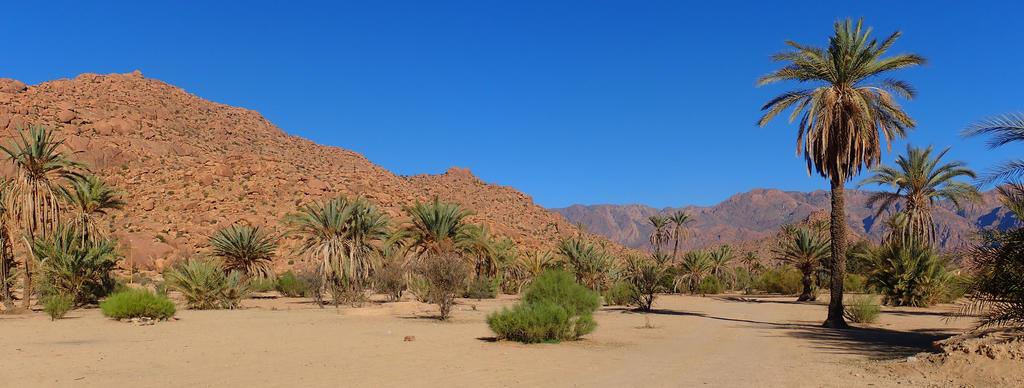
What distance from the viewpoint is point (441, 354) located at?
485 inches

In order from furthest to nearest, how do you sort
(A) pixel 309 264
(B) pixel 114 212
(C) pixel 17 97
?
(C) pixel 17 97
(B) pixel 114 212
(A) pixel 309 264

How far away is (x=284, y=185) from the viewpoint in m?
68.4

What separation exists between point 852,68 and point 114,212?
64585 millimetres

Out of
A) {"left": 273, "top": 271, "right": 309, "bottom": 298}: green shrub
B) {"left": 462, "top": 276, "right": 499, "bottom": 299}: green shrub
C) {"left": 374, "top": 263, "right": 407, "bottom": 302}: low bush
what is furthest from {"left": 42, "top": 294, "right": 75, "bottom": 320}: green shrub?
{"left": 462, "top": 276, "right": 499, "bottom": 299}: green shrub

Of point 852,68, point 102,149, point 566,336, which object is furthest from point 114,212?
point 852,68

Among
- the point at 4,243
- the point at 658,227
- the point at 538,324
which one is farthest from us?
the point at 658,227

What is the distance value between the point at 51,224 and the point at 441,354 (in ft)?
60.4

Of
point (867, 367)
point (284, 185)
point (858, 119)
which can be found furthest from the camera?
point (284, 185)

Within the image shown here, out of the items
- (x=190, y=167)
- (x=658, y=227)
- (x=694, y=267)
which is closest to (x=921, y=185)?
(x=694, y=267)

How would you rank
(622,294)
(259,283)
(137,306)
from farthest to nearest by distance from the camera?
(259,283)
(622,294)
(137,306)

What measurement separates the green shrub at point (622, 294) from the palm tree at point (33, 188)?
22658 millimetres

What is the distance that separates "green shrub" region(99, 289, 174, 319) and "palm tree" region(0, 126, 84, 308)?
5109 mm

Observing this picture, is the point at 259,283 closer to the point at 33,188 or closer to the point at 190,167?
the point at 33,188

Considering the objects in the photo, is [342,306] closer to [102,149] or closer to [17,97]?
[102,149]
